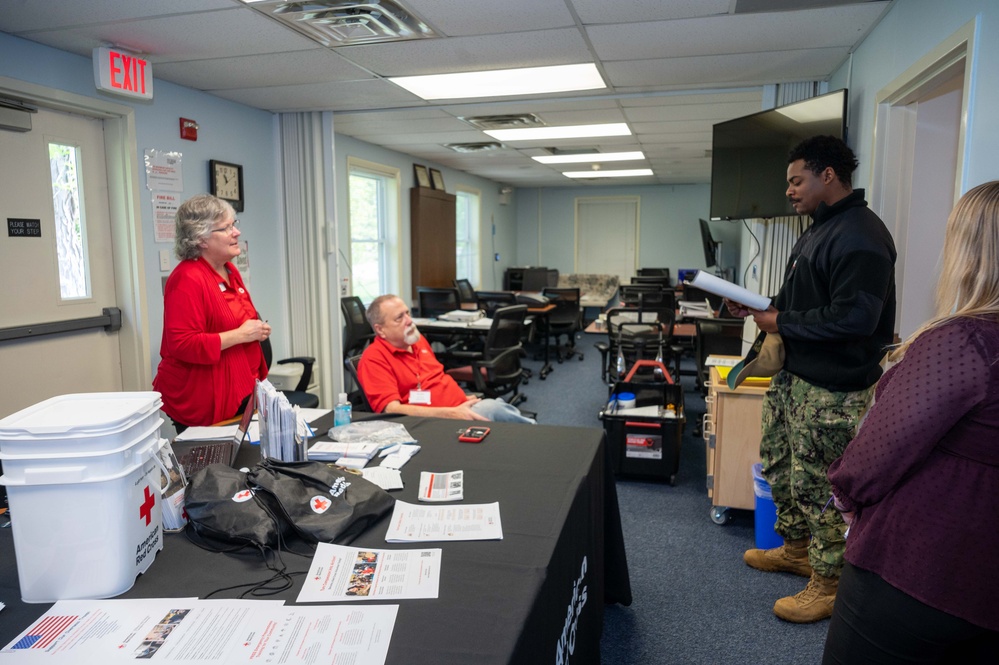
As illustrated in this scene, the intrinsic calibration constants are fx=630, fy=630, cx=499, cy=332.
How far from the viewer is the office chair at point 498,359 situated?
173 inches

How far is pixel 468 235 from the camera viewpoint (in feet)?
31.2

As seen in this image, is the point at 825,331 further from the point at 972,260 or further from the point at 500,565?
the point at 500,565

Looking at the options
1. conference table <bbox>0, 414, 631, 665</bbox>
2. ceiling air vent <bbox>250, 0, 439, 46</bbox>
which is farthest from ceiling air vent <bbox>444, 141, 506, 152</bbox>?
conference table <bbox>0, 414, 631, 665</bbox>

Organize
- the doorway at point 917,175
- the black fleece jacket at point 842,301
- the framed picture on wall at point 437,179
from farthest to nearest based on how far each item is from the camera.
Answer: the framed picture on wall at point 437,179, the doorway at point 917,175, the black fleece jacket at point 842,301

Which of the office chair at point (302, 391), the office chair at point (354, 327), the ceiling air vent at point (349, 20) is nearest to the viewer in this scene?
the ceiling air vent at point (349, 20)

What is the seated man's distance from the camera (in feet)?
8.66

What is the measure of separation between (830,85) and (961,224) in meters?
2.99

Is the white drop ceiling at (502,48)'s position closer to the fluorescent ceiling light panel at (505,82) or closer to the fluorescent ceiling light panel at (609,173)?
the fluorescent ceiling light panel at (505,82)

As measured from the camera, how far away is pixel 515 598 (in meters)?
1.22

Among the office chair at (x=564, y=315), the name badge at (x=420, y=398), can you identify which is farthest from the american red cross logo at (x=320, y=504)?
the office chair at (x=564, y=315)

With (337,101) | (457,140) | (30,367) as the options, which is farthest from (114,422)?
(457,140)

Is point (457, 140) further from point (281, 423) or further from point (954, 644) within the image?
point (954, 644)

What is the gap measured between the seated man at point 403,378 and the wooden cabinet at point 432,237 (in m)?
4.19

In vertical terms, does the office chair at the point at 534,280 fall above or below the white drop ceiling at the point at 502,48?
below
